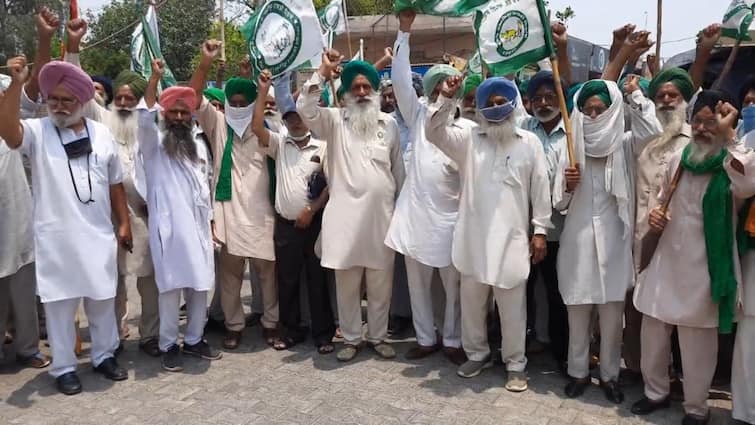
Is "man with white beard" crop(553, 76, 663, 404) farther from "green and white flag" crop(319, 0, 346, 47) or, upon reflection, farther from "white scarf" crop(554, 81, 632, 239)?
"green and white flag" crop(319, 0, 346, 47)

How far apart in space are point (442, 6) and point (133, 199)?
263 cm

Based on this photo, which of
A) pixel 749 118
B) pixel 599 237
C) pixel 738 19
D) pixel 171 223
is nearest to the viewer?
pixel 749 118

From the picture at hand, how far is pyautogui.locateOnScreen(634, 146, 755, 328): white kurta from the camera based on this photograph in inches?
136

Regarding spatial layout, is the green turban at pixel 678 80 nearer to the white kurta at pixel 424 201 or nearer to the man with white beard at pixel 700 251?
the man with white beard at pixel 700 251

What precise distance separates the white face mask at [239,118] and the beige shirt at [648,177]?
2.77 meters

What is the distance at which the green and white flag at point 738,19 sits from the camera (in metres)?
5.32

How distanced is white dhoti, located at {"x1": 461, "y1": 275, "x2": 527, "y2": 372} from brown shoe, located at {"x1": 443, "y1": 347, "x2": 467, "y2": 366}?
0.16m

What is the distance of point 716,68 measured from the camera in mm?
7422

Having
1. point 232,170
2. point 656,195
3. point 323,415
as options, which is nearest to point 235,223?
point 232,170

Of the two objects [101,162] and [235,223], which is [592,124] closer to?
[235,223]

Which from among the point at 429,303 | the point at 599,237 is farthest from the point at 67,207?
the point at 599,237

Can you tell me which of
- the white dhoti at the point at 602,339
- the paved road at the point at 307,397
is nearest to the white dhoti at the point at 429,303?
the paved road at the point at 307,397

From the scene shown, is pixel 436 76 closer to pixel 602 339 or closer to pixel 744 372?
pixel 602 339

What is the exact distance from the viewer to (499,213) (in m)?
4.04
